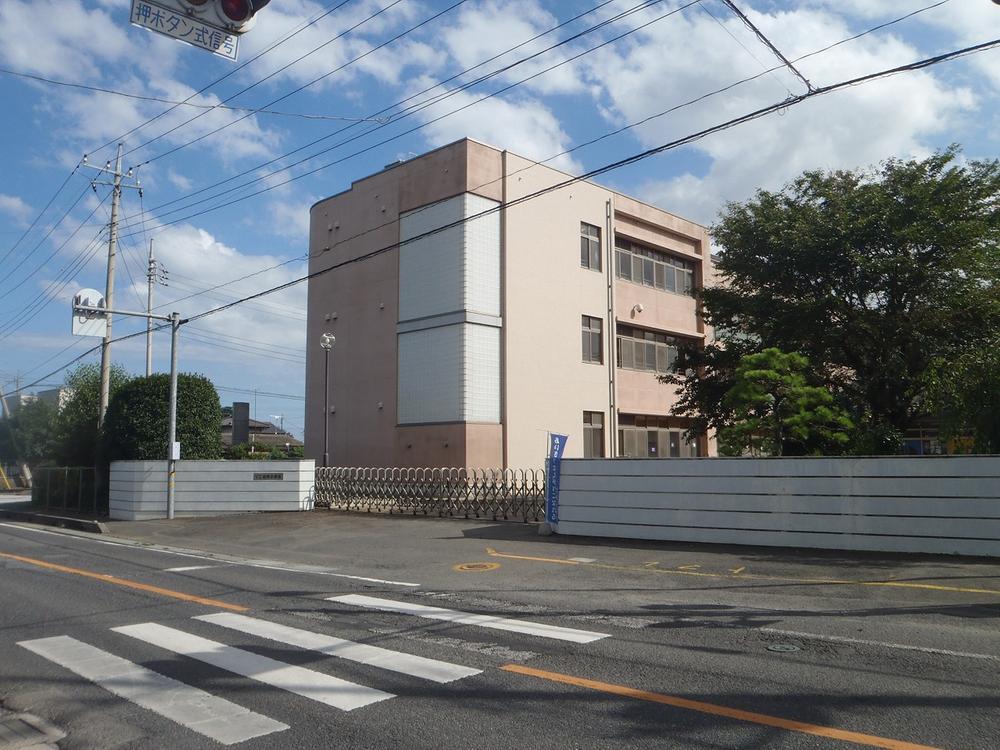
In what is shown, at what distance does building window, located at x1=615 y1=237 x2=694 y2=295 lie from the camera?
35219 mm

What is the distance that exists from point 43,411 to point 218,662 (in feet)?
203

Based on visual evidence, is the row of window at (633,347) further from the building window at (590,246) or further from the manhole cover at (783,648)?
the manhole cover at (783,648)

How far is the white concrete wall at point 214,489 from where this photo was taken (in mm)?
24266

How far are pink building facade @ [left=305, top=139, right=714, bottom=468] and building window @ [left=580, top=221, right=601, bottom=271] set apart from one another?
0.28ft

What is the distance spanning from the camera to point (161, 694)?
19.7 feet

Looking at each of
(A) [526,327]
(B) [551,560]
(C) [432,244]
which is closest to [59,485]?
(C) [432,244]

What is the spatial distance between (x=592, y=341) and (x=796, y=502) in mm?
19610

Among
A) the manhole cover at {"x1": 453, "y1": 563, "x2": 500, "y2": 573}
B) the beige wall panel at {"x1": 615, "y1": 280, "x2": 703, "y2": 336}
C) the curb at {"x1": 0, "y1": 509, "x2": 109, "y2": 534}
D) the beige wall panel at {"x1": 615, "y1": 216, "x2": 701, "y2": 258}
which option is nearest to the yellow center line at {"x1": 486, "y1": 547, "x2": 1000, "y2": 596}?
the manhole cover at {"x1": 453, "y1": 563, "x2": 500, "y2": 573}

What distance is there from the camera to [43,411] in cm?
5941

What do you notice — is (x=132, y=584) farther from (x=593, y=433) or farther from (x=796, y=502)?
(x=593, y=433)

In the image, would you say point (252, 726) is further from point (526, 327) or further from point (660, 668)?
point (526, 327)

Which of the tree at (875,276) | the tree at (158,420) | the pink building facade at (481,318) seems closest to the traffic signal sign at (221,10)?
the tree at (875,276)

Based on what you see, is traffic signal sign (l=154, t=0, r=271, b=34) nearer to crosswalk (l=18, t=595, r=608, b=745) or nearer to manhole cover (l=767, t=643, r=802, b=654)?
crosswalk (l=18, t=595, r=608, b=745)

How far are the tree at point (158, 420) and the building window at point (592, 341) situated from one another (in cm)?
1470
